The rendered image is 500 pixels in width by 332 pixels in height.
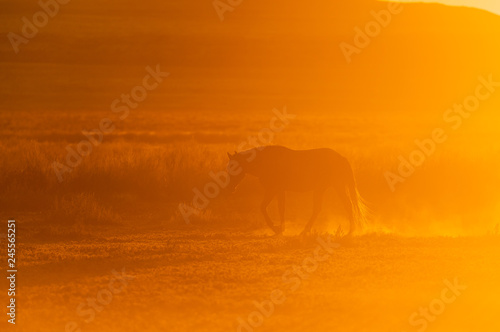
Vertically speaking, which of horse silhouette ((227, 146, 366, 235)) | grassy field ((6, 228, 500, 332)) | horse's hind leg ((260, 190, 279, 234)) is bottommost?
grassy field ((6, 228, 500, 332))

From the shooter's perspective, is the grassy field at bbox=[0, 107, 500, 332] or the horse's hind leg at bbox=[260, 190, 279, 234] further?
the horse's hind leg at bbox=[260, 190, 279, 234]

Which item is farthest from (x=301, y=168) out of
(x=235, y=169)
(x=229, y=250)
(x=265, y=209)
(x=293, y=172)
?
(x=229, y=250)

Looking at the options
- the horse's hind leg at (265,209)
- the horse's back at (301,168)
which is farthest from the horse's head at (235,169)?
the horse's hind leg at (265,209)

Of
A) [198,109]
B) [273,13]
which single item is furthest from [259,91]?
[273,13]

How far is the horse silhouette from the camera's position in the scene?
14609 mm

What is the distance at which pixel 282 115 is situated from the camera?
50281mm

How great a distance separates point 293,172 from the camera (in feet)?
48.2

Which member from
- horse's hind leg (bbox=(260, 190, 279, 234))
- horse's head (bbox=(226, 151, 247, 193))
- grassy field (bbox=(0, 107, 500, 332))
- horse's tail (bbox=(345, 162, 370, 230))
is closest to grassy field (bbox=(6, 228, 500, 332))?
grassy field (bbox=(0, 107, 500, 332))

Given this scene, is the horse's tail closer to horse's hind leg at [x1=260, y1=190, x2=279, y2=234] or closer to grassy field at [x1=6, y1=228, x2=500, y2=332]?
grassy field at [x1=6, y1=228, x2=500, y2=332]

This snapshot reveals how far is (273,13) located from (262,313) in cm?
7742

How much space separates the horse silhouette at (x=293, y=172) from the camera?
14609 millimetres

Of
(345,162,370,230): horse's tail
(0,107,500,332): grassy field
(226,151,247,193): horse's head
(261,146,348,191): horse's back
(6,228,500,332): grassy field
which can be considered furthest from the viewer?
(345,162,370,230): horse's tail

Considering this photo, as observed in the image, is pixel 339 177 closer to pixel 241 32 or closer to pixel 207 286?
pixel 207 286

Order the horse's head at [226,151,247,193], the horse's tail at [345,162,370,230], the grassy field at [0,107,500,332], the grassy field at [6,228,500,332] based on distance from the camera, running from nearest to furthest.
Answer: the grassy field at [6,228,500,332] < the grassy field at [0,107,500,332] < the horse's head at [226,151,247,193] < the horse's tail at [345,162,370,230]
